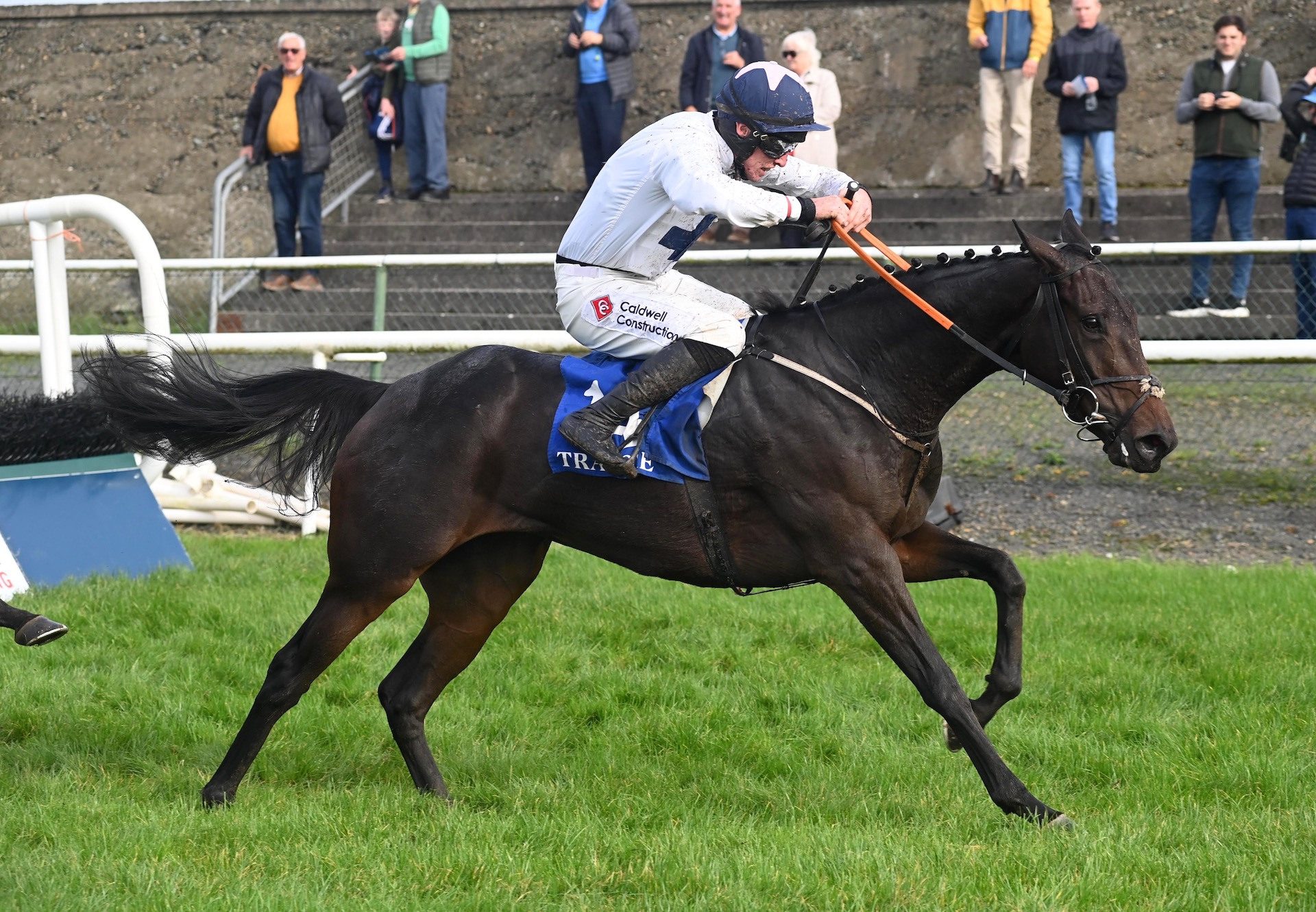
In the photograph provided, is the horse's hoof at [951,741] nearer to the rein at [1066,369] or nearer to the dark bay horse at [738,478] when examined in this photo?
the dark bay horse at [738,478]

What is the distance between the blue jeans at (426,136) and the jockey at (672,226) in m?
10.1

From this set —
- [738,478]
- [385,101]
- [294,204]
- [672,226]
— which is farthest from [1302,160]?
[385,101]

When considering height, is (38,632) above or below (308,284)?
below

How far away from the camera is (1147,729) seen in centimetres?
540

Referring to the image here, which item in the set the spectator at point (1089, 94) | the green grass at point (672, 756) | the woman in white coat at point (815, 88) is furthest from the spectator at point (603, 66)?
the green grass at point (672, 756)

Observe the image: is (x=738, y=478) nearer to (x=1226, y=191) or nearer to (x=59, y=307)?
(x=59, y=307)

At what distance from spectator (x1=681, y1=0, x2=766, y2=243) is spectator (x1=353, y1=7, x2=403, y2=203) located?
3.52 metres

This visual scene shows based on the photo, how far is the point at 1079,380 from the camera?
14.9 ft

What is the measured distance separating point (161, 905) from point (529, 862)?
0.99 m

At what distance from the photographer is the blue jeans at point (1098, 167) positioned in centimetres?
1209

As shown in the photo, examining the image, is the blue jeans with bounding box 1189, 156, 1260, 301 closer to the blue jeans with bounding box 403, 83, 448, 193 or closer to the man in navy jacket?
the man in navy jacket

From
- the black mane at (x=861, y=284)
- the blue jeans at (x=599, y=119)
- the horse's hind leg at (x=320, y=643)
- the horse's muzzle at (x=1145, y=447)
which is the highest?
the blue jeans at (x=599, y=119)

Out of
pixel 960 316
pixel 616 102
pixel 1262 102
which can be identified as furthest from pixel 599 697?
pixel 616 102

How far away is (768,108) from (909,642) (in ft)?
5.74
